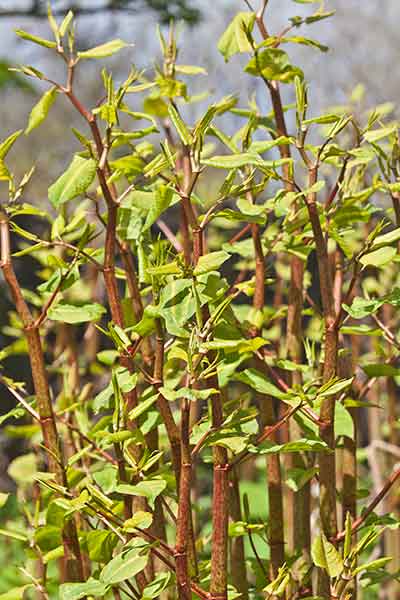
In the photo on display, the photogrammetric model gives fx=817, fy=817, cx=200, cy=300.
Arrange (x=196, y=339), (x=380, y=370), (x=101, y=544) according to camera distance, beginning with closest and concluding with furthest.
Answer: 1. (x=196, y=339)
2. (x=101, y=544)
3. (x=380, y=370)

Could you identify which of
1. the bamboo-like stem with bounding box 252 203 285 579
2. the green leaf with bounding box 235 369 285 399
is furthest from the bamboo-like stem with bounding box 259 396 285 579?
the green leaf with bounding box 235 369 285 399

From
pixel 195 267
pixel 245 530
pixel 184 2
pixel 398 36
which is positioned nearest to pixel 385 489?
pixel 245 530

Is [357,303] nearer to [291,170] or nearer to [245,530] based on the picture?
[291,170]

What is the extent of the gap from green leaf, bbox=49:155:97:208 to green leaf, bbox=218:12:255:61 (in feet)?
0.62

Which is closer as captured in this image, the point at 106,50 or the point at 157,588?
the point at 157,588

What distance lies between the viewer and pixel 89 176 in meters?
0.55

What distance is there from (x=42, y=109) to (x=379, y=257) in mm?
281

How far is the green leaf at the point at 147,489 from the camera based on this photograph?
51 cm

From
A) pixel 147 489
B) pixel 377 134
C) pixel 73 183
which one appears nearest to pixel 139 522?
pixel 147 489

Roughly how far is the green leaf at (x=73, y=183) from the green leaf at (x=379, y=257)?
8.2 inches

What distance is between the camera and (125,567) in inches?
20.3

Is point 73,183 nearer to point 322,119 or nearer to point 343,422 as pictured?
point 322,119

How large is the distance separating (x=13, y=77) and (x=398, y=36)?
6.86 meters

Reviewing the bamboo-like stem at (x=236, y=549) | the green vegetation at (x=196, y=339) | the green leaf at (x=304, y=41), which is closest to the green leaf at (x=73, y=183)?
the green vegetation at (x=196, y=339)
